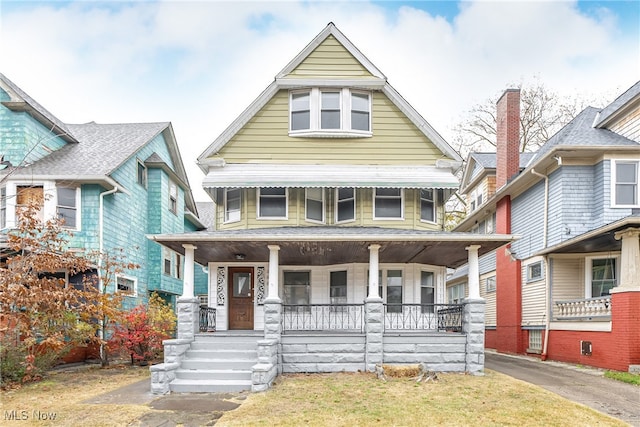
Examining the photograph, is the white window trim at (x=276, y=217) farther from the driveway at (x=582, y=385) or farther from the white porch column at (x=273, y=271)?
the driveway at (x=582, y=385)

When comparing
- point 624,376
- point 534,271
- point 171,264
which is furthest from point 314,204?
point 171,264

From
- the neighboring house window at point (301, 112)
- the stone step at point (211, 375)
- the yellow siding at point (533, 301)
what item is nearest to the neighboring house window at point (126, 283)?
the stone step at point (211, 375)

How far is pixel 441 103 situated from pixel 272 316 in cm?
3478

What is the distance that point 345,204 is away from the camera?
1463cm

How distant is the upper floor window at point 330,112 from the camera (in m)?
14.5

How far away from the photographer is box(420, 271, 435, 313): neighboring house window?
1420 cm

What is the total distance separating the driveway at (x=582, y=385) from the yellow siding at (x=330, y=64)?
971cm

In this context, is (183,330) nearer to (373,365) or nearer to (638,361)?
(373,365)

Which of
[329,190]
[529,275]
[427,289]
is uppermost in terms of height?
[329,190]

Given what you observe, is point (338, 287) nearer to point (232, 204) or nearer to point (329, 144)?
point (232, 204)

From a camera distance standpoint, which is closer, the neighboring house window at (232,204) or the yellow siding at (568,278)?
the neighboring house window at (232,204)

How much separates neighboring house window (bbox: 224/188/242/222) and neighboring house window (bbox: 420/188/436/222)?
18.6 feet

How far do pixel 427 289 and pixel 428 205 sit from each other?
2.64 m

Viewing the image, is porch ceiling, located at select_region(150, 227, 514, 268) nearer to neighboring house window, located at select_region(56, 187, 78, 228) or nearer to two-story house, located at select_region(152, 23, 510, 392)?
two-story house, located at select_region(152, 23, 510, 392)
